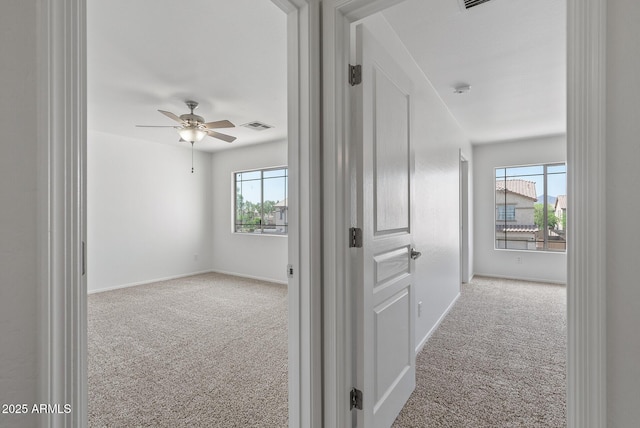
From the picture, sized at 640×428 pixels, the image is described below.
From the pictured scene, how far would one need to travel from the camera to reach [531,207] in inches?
226

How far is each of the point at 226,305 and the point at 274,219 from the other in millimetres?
2124

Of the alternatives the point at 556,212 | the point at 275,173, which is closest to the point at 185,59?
the point at 275,173

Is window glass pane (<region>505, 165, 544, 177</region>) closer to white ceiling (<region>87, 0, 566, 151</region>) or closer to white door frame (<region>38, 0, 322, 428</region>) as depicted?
white ceiling (<region>87, 0, 566, 151</region>)

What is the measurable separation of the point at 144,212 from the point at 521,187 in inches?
273

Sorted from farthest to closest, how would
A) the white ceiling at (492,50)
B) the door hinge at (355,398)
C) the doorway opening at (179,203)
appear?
the doorway opening at (179,203) → the white ceiling at (492,50) → the door hinge at (355,398)

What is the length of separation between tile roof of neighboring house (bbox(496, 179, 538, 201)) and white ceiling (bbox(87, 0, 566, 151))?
1772mm

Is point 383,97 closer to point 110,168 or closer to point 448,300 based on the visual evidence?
point 448,300

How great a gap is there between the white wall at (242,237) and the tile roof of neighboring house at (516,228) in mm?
4169

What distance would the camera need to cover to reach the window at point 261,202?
5.85 metres

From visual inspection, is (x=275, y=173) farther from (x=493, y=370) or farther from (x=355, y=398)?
(x=355, y=398)

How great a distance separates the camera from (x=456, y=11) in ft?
6.70
